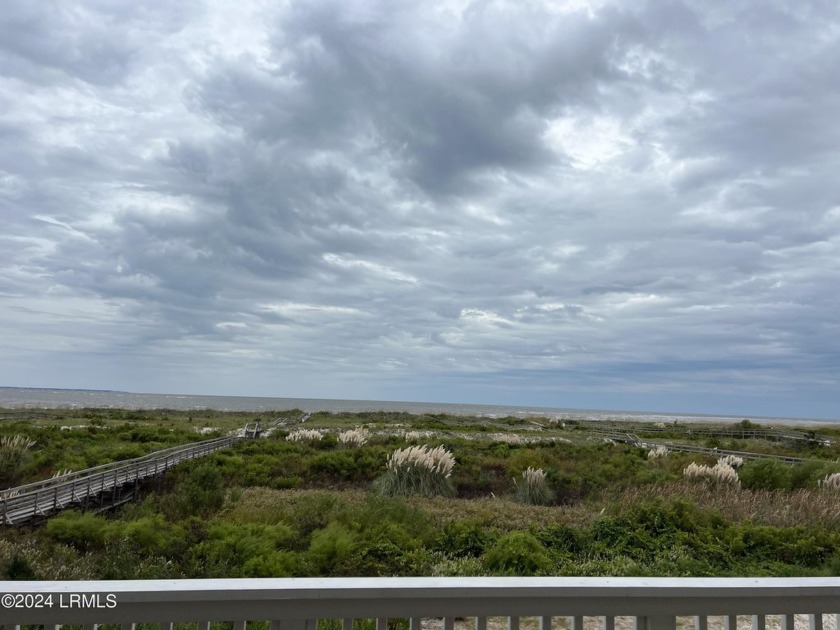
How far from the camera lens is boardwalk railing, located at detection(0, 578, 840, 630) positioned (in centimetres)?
184

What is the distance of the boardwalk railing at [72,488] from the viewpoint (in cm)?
1106

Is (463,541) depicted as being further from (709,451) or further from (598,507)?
(709,451)

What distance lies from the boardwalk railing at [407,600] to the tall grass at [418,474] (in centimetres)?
1202

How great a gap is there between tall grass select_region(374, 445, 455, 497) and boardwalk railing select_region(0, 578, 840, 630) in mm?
12021

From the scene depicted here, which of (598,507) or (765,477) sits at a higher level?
(765,477)

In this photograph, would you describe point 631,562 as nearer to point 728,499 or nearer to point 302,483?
point 728,499

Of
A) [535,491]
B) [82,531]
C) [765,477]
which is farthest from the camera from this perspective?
[765,477]

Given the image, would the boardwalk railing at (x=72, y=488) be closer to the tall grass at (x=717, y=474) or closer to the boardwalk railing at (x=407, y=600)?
the boardwalk railing at (x=407, y=600)

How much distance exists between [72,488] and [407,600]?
568 inches

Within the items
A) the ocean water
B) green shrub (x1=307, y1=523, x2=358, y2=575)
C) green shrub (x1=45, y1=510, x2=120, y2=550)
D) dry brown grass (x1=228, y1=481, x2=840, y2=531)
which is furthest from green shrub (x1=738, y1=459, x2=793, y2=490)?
the ocean water

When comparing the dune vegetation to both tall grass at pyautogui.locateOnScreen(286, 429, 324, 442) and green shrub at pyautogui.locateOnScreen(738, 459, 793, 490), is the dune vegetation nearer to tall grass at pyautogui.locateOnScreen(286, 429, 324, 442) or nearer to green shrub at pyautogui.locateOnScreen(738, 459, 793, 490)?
green shrub at pyautogui.locateOnScreen(738, 459, 793, 490)

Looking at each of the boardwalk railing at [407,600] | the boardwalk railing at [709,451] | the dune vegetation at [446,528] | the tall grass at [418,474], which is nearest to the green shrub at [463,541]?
the dune vegetation at [446,528]

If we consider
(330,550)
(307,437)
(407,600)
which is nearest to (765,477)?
(330,550)

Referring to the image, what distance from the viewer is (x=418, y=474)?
563 inches
